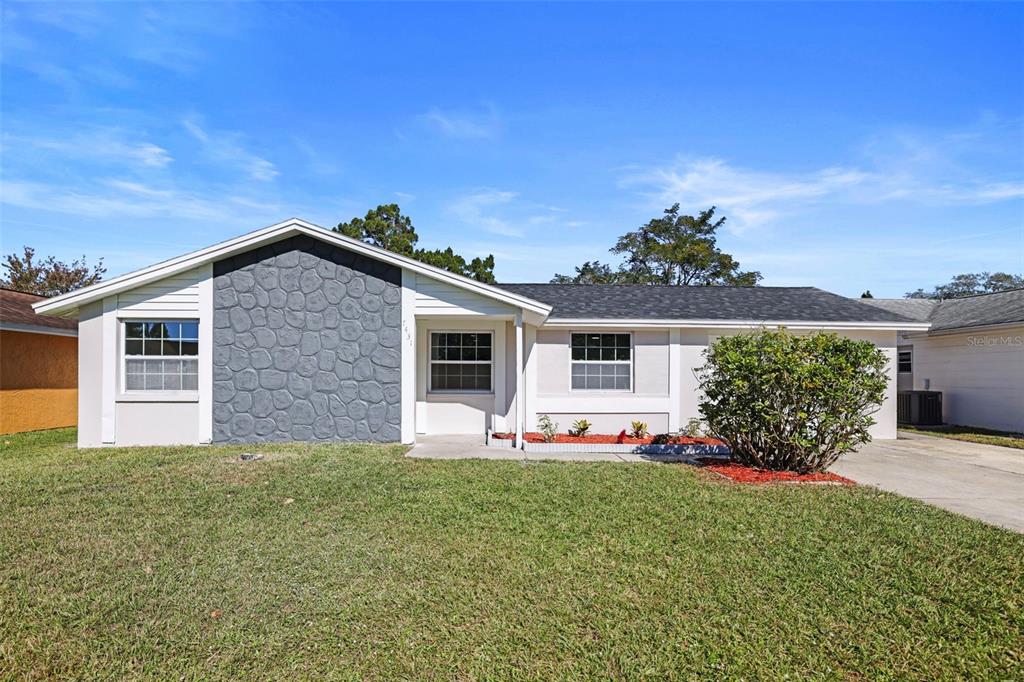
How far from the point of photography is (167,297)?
11.4 m

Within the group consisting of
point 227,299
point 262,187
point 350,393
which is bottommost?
point 350,393

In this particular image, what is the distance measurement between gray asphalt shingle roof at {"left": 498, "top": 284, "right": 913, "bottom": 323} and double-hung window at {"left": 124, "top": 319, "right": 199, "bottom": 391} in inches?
299

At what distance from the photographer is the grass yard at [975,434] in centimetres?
1344

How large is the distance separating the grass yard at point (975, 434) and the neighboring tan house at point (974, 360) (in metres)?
0.60

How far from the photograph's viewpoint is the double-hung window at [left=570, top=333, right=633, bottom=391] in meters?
13.3

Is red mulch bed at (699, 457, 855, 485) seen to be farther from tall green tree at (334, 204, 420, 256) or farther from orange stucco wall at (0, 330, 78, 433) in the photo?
tall green tree at (334, 204, 420, 256)

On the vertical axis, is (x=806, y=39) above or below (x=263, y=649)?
above

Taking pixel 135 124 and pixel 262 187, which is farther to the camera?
pixel 262 187

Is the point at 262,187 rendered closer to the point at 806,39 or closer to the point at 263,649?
the point at 806,39

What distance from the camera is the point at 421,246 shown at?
34281 mm

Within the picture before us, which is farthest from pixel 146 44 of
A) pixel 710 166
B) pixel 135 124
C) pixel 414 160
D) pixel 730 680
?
pixel 710 166

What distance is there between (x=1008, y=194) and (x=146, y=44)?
78.9 ft

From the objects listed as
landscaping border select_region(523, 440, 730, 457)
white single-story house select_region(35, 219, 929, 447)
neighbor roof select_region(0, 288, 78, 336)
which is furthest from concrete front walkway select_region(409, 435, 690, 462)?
neighbor roof select_region(0, 288, 78, 336)

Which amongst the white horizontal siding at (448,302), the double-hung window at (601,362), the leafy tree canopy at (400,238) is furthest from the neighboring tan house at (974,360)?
the leafy tree canopy at (400,238)
